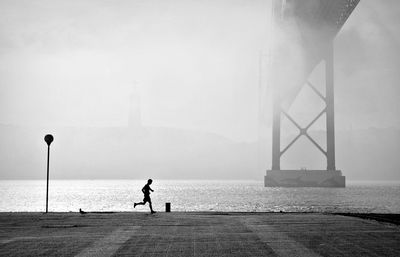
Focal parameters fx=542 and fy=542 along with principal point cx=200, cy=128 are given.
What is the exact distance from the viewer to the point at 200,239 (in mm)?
10938

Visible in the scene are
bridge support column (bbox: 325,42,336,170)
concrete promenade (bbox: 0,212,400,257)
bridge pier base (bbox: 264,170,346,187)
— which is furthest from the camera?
bridge pier base (bbox: 264,170,346,187)

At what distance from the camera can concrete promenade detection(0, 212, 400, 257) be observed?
924 cm

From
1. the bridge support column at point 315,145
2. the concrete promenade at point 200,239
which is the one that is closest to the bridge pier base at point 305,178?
the bridge support column at point 315,145

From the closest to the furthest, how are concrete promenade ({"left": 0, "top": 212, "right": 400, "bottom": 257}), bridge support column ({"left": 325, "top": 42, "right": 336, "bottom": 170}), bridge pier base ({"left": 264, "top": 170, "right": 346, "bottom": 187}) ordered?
concrete promenade ({"left": 0, "top": 212, "right": 400, "bottom": 257}) → bridge support column ({"left": 325, "top": 42, "right": 336, "bottom": 170}) → bridge pier base ({"left": 264, "top": 170, "right": 346, "bottom": 187})

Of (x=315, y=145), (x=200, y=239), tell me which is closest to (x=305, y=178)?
(x=315, y=145)

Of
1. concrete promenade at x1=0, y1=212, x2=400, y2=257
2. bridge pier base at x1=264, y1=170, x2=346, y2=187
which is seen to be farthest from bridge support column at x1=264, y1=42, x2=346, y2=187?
concrete promenade at x1=0, y1=212, x2=400, y2=257

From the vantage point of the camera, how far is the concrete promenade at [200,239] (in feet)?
30.3

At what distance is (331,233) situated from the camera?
1192 centimetres

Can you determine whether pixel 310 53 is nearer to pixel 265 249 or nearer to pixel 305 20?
pixel 305 20

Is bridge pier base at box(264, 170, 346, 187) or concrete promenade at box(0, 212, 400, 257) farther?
bridge pier base at box(264, 170, 346, 187)

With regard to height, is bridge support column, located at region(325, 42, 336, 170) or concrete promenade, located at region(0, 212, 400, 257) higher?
bridge support column, located at region(325, 42, 336, 170)

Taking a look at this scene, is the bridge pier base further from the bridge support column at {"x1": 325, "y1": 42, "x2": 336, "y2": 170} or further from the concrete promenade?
the concrete promenade

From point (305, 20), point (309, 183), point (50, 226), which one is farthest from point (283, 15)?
point (50, 226)

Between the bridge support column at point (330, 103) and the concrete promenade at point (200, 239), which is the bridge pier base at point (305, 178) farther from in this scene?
the concrete promenade at point (200, 239)
